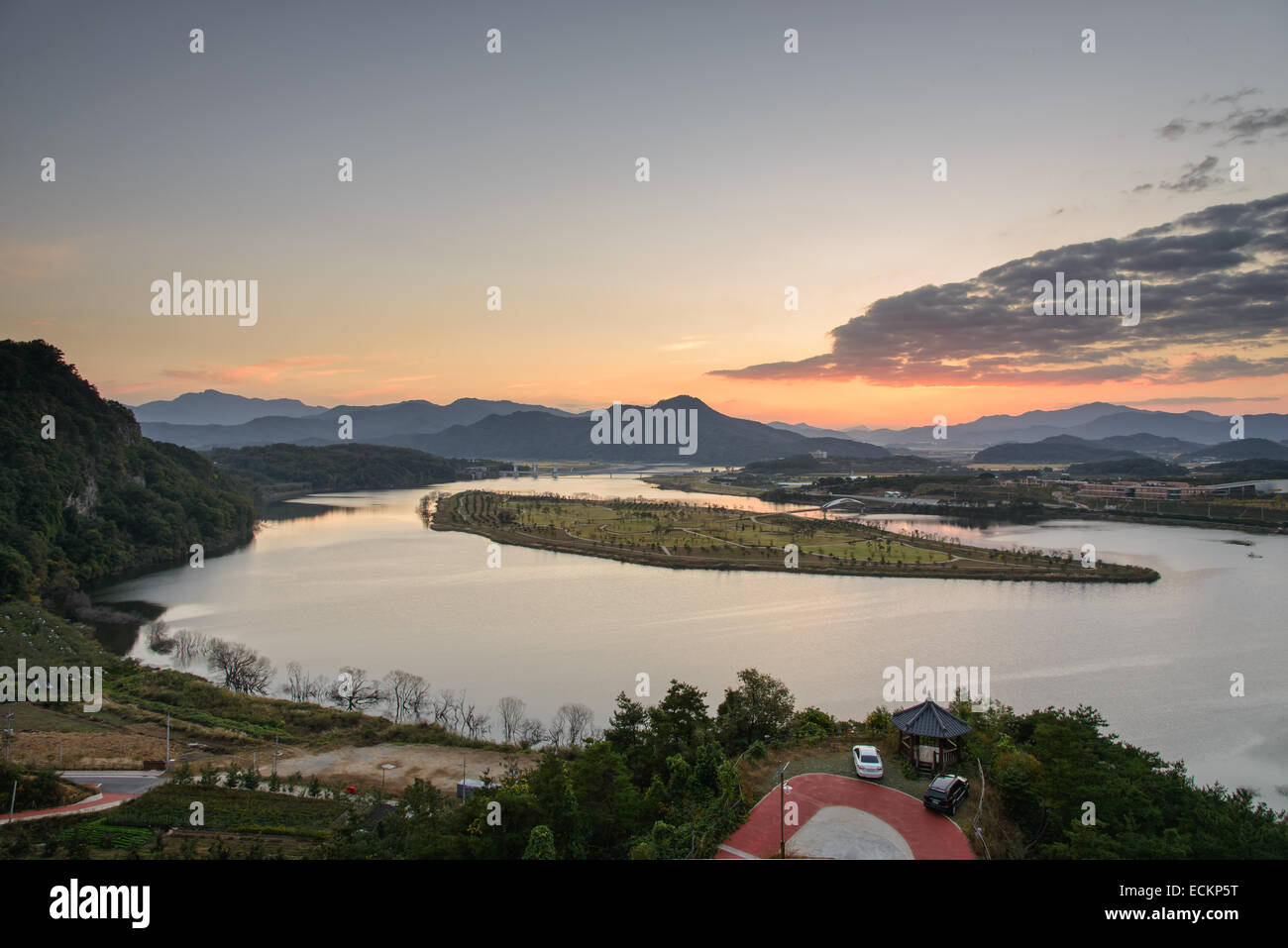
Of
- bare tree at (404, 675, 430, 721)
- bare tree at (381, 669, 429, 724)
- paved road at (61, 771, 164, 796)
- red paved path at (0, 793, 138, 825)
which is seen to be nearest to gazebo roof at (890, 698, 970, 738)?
red paved path at (0, 793, 138, 825)

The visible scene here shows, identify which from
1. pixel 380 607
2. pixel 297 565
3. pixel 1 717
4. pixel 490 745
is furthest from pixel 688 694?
pixel 297 565

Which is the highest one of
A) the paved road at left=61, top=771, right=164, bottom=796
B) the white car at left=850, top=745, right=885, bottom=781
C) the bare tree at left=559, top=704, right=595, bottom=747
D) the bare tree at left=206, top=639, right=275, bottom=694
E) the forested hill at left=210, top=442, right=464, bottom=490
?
the forested hill at left=210, top=442, right=464, bottom=490

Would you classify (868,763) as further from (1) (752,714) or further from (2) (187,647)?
(2) (187,647)

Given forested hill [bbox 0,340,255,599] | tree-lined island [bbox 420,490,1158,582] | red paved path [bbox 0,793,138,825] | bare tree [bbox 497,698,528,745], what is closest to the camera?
red paved path [bbox 0,793,138,825]

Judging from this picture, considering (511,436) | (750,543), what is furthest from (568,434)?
(750,543)

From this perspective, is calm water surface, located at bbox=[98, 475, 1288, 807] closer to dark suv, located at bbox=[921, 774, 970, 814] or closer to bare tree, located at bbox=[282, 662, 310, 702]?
bare tree, located at bbox=[282, 662, 310, 702]

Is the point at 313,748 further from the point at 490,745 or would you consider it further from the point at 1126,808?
the point at 1126,808
